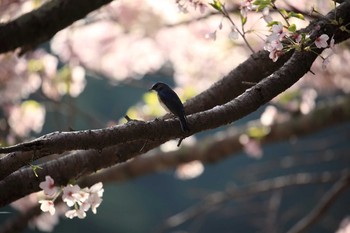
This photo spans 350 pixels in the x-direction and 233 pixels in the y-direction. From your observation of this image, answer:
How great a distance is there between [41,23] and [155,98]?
193 centimetres

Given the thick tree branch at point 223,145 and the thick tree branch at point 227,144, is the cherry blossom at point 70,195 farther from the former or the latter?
the thick tree branch at point 227,144

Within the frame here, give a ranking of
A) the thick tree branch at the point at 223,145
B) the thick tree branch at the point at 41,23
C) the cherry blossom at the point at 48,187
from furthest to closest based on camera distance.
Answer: the thick tree branch at the point at 223,145, the thick tree branch at the point at 41,23, the cherry blossom at the point at 48,187

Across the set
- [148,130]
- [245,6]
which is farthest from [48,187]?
[245,6]

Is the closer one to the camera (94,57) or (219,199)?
(219,199)

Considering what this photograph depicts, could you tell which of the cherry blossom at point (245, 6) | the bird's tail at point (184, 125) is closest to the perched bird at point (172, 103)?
the bird's tail at point (184, 125)

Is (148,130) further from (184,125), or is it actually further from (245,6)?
(245,6)

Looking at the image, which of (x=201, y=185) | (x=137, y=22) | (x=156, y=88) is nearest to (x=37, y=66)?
(x=137, y=22)

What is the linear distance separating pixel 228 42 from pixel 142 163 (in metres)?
1.98

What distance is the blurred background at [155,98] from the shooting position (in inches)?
163

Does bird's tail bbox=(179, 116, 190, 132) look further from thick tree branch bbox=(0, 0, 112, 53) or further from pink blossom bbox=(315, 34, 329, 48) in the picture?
thick tree branch bbox=(0, 0, 112, 53)

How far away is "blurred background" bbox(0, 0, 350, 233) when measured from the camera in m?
4.13

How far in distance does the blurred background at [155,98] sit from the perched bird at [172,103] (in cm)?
29

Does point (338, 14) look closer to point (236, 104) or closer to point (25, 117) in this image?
point (236, 104)

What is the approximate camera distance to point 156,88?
2150 millimetres
